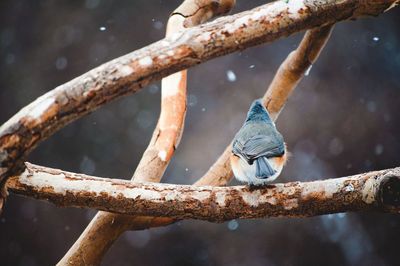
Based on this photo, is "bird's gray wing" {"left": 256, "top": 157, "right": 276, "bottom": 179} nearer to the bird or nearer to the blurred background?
the bird

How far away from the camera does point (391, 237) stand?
2824 millimetres

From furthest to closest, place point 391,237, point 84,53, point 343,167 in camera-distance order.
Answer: point 84,53 → point 343,167 → point 391,237

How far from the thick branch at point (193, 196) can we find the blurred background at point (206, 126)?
1.38 meters

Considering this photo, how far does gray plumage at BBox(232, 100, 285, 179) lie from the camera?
1575 millimetres

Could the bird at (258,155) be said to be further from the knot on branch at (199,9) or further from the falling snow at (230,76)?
the falling snow at (230,76)

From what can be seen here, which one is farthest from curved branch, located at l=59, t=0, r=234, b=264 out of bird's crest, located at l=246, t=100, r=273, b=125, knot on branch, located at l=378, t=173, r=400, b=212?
knot on branch, located at l=378, t=173, r=400, b=212

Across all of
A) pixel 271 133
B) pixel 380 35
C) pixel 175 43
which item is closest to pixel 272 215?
pixel 271 133

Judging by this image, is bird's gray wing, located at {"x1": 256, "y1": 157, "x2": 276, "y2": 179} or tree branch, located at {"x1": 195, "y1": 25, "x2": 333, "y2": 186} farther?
tree branch, located at {"x1": 195, "y1": 25, "x2": 333, "y2": 186}

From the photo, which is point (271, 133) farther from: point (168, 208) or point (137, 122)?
point (137, 122)

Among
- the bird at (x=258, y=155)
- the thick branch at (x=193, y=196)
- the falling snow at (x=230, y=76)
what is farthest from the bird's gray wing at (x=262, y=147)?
the falling snow at (x=230, y=76)

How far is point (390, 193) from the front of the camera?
1.30 meters

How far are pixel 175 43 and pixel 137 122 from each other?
1931 mm

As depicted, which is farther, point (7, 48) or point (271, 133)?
point (7, 48)

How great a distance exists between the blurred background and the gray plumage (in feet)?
4.17
